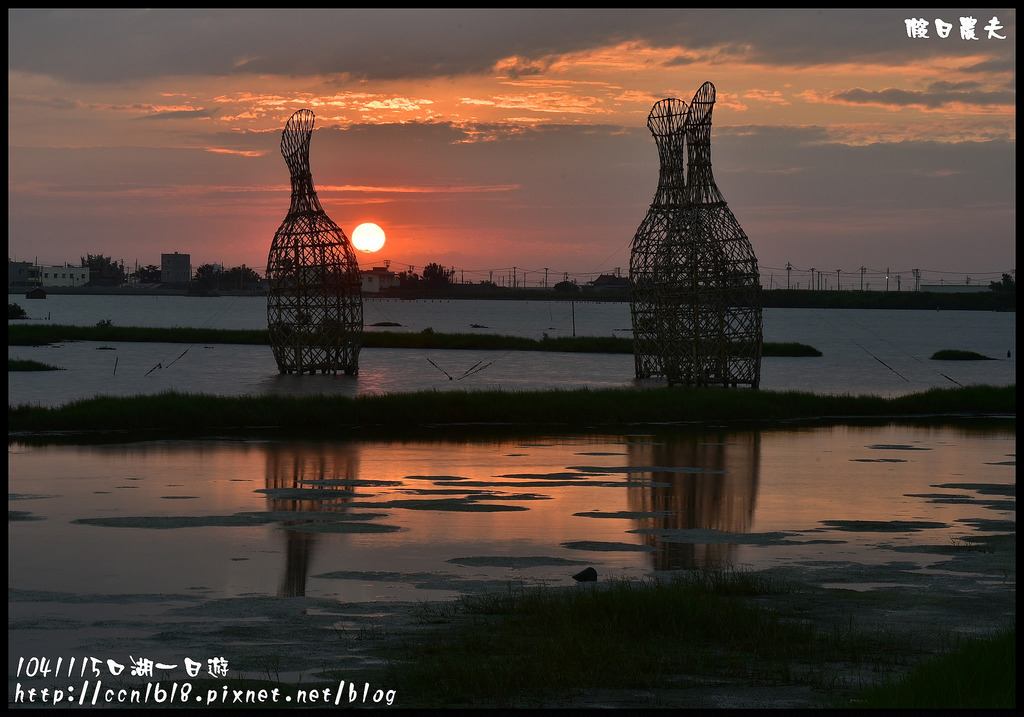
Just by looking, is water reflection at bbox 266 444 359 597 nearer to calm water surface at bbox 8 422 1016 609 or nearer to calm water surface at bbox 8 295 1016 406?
calm water surface at bbox 8 422 1016 609

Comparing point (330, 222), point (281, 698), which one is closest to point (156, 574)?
point (281, 698)

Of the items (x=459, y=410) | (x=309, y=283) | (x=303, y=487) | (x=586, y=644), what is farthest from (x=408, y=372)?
(x=586, y=644)

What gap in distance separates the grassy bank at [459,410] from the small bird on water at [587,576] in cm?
2142

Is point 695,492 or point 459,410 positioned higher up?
point 459,410

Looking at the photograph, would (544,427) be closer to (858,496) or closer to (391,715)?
(858,496)

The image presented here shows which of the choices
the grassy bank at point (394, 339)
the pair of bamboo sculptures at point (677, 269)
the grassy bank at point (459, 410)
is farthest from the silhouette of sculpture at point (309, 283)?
the grassy bank at point (394, 339)

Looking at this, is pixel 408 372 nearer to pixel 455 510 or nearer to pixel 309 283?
pixel 309 283

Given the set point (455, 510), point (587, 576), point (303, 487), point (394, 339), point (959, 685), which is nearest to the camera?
point (959, 685)

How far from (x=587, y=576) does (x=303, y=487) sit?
10.5 m

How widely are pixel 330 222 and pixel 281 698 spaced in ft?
157

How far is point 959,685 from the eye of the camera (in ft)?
34.9

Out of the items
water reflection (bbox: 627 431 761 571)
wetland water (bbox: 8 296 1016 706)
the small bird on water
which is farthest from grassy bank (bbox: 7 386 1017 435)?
the small bird on water

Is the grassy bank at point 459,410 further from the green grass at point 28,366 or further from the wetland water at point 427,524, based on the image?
the green grass at point 28,366

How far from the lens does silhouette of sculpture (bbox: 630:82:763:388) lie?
50125 mm
